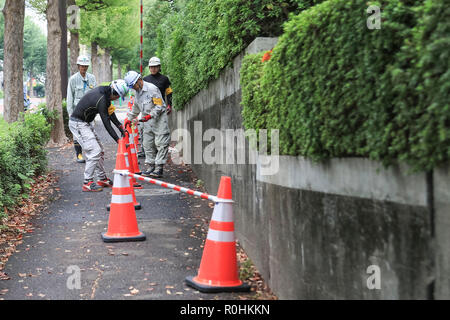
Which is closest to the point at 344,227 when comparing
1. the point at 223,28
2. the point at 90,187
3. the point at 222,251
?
the point at 222,251

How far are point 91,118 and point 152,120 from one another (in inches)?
55.1

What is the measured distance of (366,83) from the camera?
3057 millimetres

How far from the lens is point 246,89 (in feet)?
19.1

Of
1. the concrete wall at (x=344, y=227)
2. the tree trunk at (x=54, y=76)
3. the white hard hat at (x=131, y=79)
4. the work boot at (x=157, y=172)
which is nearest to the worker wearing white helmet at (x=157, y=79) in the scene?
the work boot at (x=157, y=172)

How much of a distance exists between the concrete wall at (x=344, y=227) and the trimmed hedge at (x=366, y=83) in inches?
5.5

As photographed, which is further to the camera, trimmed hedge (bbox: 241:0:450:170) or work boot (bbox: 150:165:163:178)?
work boot (bbox: 150:165:163:178)

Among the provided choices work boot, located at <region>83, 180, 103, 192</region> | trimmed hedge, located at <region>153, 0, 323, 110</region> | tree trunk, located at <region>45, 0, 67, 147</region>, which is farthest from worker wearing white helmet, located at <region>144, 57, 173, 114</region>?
tree trunk, located at <region>45, 0, 67, 147</region>

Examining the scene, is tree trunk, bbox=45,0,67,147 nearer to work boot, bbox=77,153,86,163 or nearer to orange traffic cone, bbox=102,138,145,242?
work boot, bbox=77,153,86,163

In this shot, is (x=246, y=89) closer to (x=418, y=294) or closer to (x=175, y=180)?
(x=418, y=294)

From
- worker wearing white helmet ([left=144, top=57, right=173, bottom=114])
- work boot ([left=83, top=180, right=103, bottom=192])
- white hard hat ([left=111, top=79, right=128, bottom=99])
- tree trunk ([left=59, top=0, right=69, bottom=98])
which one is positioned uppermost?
tree trunk ([left=59, top=0, right=69, bottom=98])

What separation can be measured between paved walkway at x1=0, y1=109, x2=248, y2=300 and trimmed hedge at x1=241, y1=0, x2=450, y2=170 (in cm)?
193

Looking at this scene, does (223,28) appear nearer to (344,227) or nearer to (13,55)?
(344,227)

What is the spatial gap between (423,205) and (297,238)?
1.70m

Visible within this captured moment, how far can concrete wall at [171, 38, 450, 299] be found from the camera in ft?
8.87
